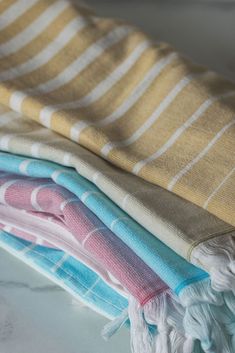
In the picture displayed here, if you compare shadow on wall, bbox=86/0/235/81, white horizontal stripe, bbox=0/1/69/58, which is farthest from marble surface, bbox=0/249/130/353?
shadow on wall, bbox=86/0/235/81

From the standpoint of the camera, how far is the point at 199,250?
1.47 ft

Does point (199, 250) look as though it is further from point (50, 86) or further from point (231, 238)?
point (50, 86)

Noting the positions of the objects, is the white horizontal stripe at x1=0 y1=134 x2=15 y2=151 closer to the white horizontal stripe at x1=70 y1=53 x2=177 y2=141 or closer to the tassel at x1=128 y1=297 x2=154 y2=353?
the white horizontal stripe at x1=70 y1=53 x2=177 y2=141

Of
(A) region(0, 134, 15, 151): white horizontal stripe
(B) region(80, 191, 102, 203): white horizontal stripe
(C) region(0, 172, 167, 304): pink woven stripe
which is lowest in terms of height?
(C) region(0, 172, 167, 304): pink woven stripe

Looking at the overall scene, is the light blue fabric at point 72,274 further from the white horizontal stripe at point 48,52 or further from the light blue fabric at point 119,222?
the white horizontal stripe at point 48,52

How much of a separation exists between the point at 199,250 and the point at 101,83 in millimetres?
244

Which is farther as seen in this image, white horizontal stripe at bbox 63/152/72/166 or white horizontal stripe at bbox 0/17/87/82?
white horizontal stripe at bbox 0/17/87/82

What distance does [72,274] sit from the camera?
520 millimetres

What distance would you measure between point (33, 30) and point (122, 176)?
24cm

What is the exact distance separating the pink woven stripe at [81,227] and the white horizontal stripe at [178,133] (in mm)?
57

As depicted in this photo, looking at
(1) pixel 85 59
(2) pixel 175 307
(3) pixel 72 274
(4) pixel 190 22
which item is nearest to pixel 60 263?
(3) pixel 72 274

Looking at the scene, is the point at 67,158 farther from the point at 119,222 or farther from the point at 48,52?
the point at 48,52

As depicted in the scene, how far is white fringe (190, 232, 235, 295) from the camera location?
0.43 metres

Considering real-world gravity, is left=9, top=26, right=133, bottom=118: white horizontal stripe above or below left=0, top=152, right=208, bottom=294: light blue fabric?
above
